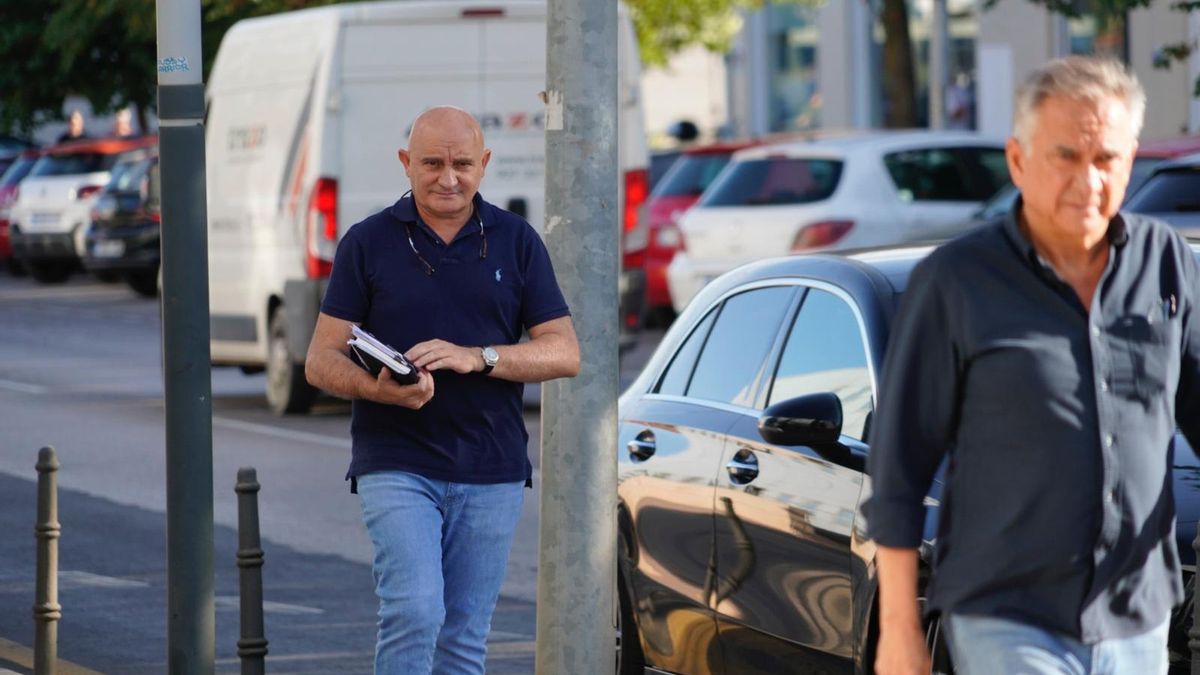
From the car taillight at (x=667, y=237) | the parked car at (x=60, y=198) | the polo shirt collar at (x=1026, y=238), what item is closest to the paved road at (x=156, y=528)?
the car taillight at (x=667, y=237)

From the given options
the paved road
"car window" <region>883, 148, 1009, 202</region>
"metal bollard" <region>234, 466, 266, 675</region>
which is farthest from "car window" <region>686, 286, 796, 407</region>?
"car window" <region>883, 148, 1009, 202</region>

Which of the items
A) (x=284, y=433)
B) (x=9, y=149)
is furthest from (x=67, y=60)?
(x=284, y=433)

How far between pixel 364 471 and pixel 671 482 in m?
1.36

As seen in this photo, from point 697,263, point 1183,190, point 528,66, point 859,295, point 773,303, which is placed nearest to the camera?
point 859,295

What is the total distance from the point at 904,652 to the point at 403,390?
1874 mm

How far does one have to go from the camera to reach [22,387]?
730 inches

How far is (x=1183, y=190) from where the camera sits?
12102mm

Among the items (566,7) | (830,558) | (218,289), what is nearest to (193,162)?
(566,7)

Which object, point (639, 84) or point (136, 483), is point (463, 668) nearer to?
point (136, 483)

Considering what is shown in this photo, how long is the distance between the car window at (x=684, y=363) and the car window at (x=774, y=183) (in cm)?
1114

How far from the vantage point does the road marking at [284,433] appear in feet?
47.3

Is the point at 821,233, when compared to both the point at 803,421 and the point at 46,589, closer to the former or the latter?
the point at 46,589

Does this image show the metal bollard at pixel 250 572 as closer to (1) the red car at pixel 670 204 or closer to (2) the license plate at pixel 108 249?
(1) the red car at pixel 670 204

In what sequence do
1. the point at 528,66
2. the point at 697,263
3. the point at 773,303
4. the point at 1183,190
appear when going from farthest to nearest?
1. the point at 697,263
2. the point at 528,66
3. the point at 1183,190
4. the point at 773,303
